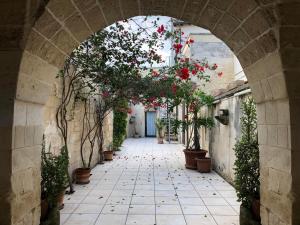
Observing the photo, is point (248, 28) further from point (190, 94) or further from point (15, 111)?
point (190, 94)

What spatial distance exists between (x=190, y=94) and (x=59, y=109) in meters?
3.90

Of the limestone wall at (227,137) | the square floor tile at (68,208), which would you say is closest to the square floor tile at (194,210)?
the limestone wall at (227,137)

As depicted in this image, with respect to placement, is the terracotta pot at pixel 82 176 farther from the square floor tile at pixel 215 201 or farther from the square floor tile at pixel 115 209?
the square floor tile at pixel 215 201

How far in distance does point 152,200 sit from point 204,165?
2.69 metres

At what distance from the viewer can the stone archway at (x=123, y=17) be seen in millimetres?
1684

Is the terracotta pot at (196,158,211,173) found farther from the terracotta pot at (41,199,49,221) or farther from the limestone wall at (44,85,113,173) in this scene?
the terracotta pot at (41,199,49,221)

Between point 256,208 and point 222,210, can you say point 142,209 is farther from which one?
point 256,208

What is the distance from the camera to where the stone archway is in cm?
168

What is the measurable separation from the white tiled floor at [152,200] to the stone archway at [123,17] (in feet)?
4.74

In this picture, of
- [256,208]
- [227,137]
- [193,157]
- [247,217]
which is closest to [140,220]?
[247,217]

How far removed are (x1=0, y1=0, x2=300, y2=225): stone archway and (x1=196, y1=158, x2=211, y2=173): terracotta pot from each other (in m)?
4.52

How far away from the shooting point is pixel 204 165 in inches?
263

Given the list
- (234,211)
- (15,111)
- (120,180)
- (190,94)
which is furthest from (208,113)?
(15,111)

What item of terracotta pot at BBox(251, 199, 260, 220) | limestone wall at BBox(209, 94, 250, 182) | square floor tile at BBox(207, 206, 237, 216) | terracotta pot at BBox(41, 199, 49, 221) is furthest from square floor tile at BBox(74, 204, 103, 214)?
limestone wall at BBox(209, 94, 250, 182)
